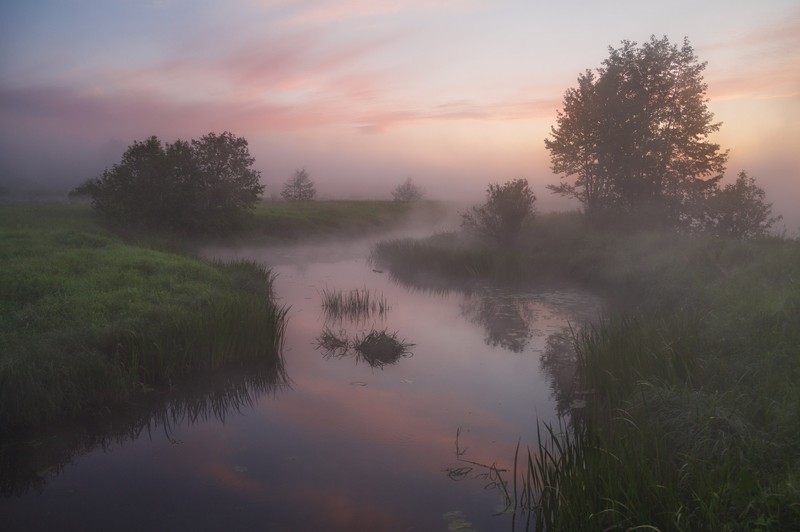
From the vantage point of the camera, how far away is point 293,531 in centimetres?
533

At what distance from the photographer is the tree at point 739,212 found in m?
21.3

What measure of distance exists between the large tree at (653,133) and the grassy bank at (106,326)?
17584mm

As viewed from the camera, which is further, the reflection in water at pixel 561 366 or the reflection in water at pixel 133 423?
the reflection in water at pixel 561 366

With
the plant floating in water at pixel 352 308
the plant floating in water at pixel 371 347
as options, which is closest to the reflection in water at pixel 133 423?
the plant floating in water at pixel 371 347

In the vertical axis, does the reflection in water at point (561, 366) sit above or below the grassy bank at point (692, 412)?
below

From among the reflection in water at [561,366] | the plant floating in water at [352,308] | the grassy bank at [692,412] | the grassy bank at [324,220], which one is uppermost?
the grassy bank at [324,220]

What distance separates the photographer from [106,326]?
9.10 meters

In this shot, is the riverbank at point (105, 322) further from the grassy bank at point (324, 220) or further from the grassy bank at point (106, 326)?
the grassy bank at point (324, 220)

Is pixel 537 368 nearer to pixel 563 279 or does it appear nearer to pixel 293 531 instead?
pixel 293 531

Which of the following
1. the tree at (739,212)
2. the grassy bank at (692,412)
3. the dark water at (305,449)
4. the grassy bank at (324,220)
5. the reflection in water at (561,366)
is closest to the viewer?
the grassy bank at (692,412)

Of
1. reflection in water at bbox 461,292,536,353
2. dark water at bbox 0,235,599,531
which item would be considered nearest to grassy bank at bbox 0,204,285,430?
dark water at bbox 0,235,599,531

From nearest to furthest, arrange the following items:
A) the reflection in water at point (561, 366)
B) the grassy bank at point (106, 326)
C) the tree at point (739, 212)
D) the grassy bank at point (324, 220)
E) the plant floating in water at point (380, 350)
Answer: the grassy bank at point (106, 326)
the reflection in water at point (561, 366)
the plant floating in water at point (380, 350)
the tree at point (739, 212)
the grassy bank at point (324, 220)

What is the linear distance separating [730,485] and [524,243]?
69.4ft

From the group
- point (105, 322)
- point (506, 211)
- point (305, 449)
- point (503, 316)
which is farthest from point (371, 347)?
point (506, 211)
